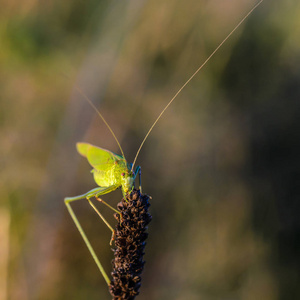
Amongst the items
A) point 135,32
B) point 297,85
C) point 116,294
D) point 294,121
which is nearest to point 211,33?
point 135,32

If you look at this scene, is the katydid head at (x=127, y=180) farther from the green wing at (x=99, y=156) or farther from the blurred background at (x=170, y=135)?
the blurred background at (x=170, y=135)

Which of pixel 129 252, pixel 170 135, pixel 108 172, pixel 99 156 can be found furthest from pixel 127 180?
pixel 170 135

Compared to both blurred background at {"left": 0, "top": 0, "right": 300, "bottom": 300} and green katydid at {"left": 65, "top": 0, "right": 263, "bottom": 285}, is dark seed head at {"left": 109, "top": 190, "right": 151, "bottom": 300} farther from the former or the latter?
blurred background at {"left": 0, "top": 0, "right": 300, "bottom": 300}

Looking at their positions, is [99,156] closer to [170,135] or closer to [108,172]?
[108,172]

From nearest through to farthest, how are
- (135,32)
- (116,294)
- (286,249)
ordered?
(116,294) → (286,249) → (135,32)

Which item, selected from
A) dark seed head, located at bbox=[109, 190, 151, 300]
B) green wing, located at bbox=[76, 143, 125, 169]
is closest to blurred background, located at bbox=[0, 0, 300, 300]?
green wing, located at bbox=[76, 143, 125, 169]

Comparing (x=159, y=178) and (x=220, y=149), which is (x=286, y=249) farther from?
(x=159, y=178)

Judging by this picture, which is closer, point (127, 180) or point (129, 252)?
point (129, 252)
